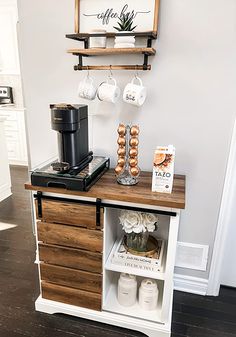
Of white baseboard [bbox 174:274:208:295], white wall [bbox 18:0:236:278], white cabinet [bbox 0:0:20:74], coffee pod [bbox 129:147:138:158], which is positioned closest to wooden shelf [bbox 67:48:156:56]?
white wall [bbox 18:0:236:278]

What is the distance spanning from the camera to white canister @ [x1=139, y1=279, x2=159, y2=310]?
166cm

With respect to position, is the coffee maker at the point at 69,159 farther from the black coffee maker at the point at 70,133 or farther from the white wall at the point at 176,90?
the white wall at the point at 176,90

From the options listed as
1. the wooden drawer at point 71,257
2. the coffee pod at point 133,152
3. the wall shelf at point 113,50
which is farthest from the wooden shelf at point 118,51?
the wooden drawer at point 71,257

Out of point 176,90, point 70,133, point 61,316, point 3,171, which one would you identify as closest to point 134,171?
point 70,133

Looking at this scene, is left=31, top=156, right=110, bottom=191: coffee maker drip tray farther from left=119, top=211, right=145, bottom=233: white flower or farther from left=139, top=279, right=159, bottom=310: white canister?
left=139, top=279, right=159, bottom=310: white canister

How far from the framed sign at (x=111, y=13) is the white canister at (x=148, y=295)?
4.83 ft

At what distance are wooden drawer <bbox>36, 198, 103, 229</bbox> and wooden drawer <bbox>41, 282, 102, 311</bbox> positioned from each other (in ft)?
1.50

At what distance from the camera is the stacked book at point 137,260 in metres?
1.61

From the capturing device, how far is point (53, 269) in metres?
1.65

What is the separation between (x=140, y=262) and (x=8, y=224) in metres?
1.70

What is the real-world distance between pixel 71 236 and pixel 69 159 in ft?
1.41

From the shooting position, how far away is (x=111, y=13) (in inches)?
62.8

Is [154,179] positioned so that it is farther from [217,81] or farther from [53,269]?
[53,269]

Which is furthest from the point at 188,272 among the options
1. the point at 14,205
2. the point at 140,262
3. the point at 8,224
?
the point at 14,205
